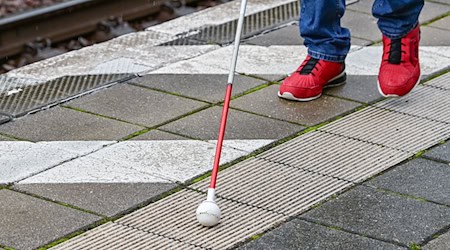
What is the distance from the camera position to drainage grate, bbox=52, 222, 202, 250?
3.83 meters

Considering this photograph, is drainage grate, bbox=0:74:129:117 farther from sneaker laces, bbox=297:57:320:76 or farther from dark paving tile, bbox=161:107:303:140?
sneaker laces, bbox=297:57:320:76

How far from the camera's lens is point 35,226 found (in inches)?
156

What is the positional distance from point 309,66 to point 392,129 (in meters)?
0.62

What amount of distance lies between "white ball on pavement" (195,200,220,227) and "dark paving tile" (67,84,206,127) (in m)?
1.08

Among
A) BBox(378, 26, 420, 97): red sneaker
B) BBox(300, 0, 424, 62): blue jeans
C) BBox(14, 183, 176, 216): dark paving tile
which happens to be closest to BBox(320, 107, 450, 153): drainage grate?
BBox(378, 26, 420, 97): red sneaker

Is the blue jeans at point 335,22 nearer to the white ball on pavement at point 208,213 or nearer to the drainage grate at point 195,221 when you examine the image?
the drainage grate at point 195,221

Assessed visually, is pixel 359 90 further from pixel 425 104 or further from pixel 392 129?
pixel 392 129

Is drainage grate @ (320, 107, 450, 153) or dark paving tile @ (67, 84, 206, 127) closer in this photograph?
drainage grate @ (320, 107, 450, 153)

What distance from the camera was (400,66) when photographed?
5359 mm

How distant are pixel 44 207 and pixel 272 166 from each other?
953mm

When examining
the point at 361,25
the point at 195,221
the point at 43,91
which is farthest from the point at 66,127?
the point at 361,25

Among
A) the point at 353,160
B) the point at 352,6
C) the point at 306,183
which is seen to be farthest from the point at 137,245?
the point at 352,6

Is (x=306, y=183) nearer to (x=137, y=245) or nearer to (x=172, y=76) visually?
(x=137, y=245)

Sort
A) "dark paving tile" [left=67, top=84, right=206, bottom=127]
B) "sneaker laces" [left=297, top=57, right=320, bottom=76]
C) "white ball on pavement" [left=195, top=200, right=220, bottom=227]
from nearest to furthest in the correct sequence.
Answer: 1. "white ball on pavement" [left=195, top=200, right=220, bottom=227]
2. "dark paving tile" [left=67, top=84, right=206, bottom=127]
3. "sneaker laces" [left=297, top=57, right=320, bottom=76]
